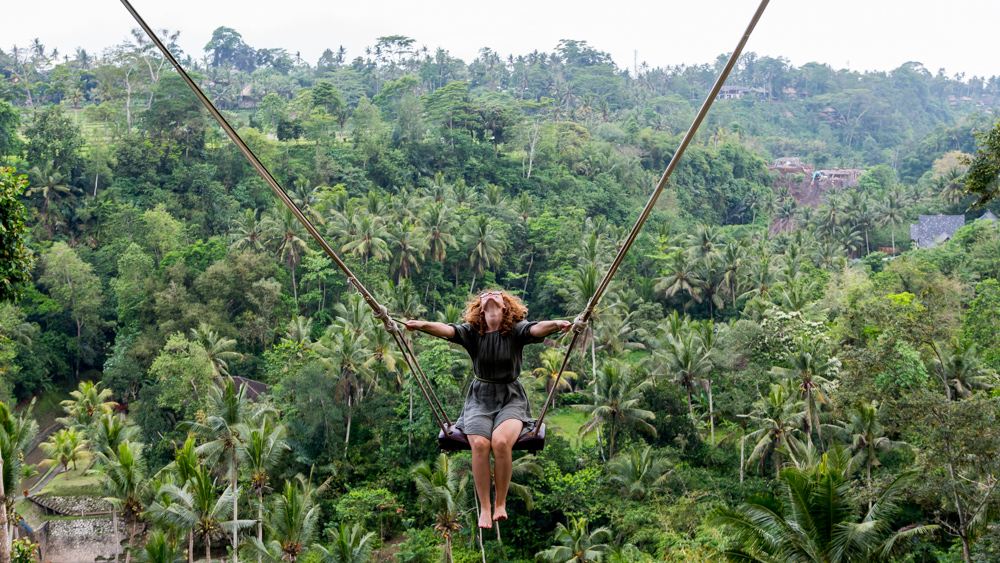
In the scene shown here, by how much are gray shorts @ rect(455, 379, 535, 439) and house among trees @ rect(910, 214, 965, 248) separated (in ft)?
178

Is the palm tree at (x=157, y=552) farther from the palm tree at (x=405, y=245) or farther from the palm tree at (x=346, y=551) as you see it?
the palm tree at (x=405, y=245)

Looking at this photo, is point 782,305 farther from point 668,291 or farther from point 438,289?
point 438,289

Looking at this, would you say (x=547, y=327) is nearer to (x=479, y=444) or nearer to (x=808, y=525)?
(x=479, y=444)

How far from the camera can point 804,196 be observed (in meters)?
72.4

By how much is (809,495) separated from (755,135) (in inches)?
3218

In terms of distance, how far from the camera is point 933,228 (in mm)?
51875

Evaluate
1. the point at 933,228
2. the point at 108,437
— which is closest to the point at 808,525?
the point at 108,437

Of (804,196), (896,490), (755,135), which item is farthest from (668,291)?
(755,135)

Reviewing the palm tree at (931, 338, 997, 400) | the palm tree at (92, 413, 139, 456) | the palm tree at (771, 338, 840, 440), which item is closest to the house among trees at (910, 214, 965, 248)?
the palm tree at (771, 338, 840, 440)

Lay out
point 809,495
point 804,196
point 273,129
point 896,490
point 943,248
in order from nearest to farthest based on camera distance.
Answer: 1. point 809,495
2. point 896,490
3. point 943,248
4. point 273,129
5. point 804,196

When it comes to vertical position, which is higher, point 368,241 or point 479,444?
point 479,444

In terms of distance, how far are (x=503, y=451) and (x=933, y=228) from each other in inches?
2220

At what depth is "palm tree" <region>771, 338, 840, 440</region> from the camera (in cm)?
2402

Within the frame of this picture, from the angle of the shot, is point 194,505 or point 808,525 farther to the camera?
point 194,505
